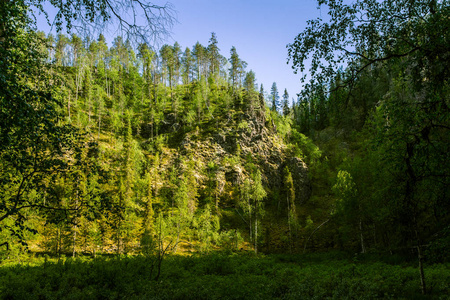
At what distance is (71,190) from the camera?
81.3ft

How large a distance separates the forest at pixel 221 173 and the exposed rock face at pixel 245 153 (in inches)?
13.4

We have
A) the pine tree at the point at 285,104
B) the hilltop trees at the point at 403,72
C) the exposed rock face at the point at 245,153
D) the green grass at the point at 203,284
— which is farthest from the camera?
the pine tree at the point at 285,104

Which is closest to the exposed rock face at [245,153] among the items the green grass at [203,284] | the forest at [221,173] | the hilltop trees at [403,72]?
the forest at [221,173]

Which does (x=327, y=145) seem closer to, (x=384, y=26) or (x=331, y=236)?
(x=331, y=236)

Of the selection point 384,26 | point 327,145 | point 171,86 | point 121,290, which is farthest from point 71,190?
point 327,145

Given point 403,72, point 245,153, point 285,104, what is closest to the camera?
point 403,72

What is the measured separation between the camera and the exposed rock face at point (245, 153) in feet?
173

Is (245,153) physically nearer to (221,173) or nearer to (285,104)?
(221,173)

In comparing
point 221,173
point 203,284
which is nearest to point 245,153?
point 221,173

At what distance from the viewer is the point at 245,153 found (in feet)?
187

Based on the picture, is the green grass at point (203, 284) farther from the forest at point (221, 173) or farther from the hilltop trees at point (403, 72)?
the hilltop trees at point (403, 72)

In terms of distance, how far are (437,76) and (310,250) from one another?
36.6 meters

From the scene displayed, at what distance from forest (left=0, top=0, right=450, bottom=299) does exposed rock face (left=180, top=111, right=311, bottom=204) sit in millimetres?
341

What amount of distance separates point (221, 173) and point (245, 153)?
8828mm
